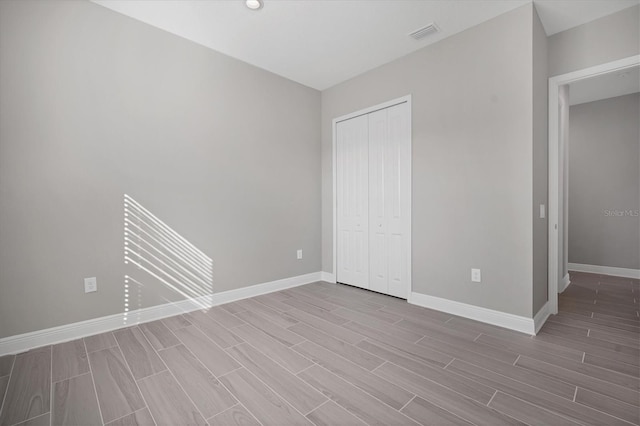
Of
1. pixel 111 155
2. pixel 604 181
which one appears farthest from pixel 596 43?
pixel 111 155

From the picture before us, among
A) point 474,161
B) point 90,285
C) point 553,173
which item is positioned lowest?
point 90,285

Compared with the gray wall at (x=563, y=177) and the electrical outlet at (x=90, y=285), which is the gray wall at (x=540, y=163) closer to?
the gray wall at (x=563, y=177)

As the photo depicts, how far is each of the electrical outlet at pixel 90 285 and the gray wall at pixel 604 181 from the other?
21.6 ft

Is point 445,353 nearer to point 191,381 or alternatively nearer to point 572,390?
point 572,390

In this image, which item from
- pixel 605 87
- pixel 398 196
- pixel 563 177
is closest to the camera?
pixel 398 196

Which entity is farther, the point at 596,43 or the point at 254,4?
the point at 596,43

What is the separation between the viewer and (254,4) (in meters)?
2.44

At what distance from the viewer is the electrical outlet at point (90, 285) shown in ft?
7.93

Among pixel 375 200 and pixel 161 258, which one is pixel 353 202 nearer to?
pixel 375 200

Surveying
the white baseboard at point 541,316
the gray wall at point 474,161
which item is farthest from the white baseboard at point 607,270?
the gray wall at point 474,161

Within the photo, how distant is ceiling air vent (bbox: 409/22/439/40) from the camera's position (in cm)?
275

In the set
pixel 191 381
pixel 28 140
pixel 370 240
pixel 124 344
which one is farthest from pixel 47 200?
pixel 370 240

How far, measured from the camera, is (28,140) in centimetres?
219

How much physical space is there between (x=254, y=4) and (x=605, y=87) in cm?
489
